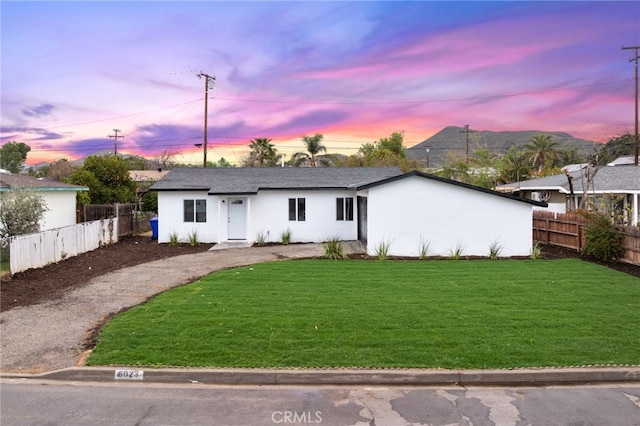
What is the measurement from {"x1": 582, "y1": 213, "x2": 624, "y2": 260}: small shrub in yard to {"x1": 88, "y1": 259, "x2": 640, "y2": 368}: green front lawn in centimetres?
361

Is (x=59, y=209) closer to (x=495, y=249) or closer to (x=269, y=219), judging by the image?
(x=269, y=219)

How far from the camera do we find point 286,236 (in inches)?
845

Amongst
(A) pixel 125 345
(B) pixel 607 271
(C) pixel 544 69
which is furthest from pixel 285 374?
(C) pixel 544 69

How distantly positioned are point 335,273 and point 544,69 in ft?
57.0

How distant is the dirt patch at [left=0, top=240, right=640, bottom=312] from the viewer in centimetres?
1088

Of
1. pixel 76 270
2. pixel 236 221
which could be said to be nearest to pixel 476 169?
pixel 236 221

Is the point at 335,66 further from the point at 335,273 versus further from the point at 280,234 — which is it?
the point at 335,273

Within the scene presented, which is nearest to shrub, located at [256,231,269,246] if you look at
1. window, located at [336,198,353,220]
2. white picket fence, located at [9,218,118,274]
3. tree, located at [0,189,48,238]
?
window, located at [336,198,353,220]

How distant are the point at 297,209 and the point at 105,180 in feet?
47.0

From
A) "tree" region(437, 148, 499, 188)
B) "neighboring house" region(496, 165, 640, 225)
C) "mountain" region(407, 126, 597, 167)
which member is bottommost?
"neighboring house" region(496, 165, 640, 225)

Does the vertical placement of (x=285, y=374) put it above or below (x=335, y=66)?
below

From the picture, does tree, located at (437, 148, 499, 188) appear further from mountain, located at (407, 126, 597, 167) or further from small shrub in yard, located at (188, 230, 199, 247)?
small shrub in yard, located at (188, 230, 199, 247)

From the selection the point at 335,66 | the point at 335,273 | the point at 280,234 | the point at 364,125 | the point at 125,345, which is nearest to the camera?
the point at 125,345

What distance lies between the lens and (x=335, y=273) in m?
13.1
